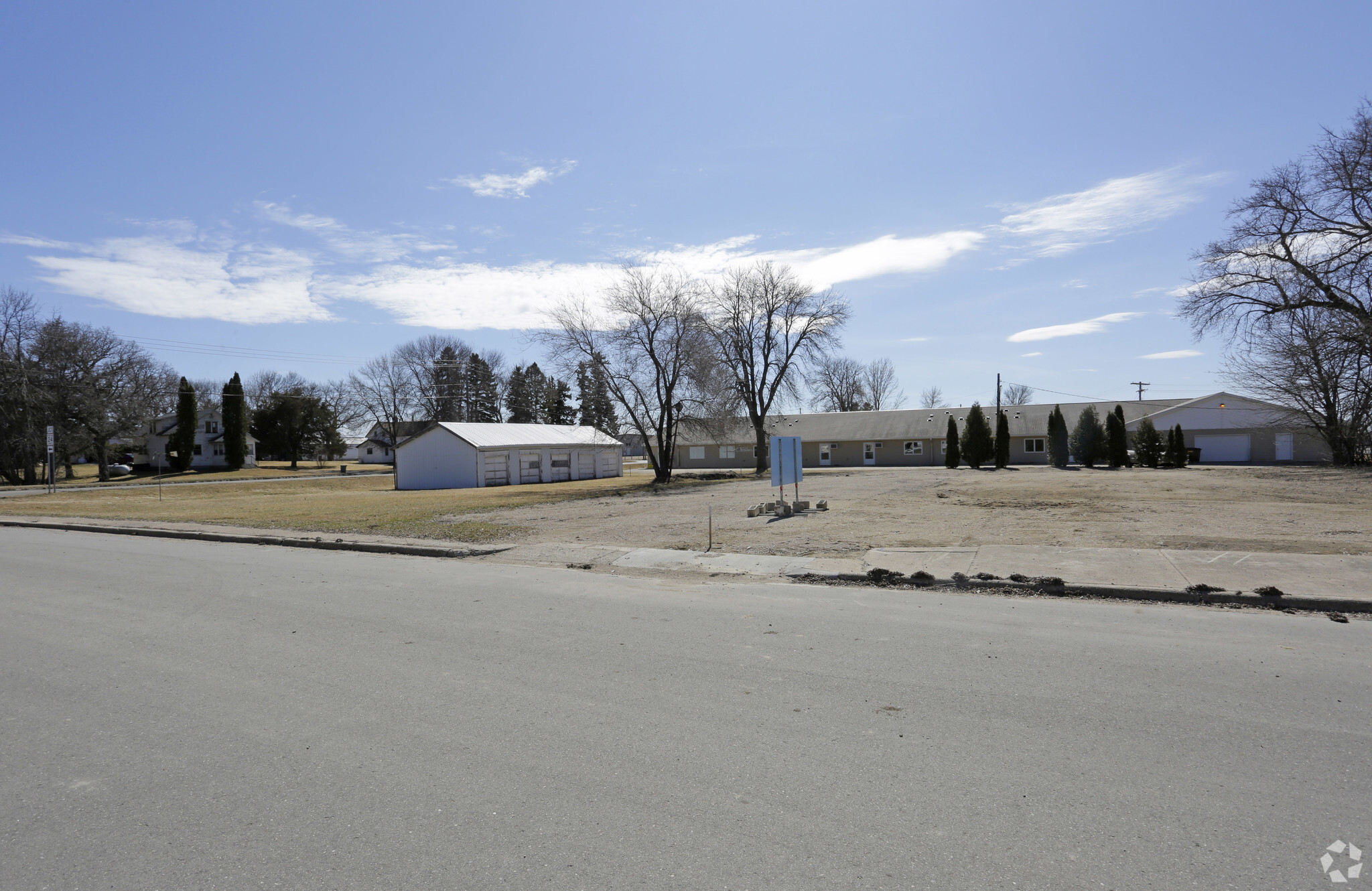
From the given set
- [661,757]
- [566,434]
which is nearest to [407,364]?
[566,434]

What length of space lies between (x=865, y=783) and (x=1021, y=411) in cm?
6535

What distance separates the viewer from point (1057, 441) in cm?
4809

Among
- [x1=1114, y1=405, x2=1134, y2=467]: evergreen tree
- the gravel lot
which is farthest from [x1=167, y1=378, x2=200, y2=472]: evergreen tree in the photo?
[x1=1114, y1=405, x2=1134, y2=467]: evergreen tree

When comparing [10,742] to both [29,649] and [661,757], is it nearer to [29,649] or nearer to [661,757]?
[29,649]

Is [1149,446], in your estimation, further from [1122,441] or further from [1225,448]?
[1225,448]

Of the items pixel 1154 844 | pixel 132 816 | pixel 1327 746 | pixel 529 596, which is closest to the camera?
pixel 1154 844

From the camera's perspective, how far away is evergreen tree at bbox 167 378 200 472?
230ft

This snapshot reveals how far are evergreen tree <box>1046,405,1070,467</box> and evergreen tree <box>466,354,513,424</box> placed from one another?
203 ft

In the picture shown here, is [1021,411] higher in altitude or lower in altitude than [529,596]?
higher

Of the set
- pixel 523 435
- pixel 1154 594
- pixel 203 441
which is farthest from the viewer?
pixel 203 441

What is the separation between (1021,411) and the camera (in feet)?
208

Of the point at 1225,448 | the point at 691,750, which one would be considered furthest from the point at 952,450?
the point at 691,750

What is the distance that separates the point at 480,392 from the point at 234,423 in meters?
26.6

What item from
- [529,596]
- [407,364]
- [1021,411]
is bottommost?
[529,596]
